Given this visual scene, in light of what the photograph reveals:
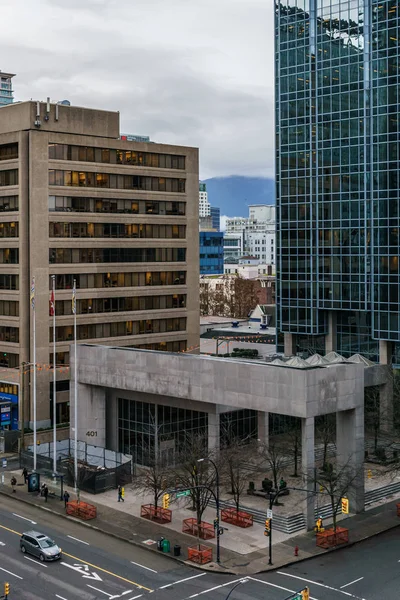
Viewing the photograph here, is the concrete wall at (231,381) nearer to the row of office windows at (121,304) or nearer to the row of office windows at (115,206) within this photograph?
the row of office windows at (121,304)

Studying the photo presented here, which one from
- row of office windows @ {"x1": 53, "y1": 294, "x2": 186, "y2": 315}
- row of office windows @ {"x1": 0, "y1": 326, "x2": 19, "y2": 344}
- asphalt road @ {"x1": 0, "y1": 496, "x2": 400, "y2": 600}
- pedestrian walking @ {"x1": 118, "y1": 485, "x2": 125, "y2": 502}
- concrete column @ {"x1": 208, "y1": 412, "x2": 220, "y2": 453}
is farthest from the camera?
row of office windows @ {"x1": 53, "y1": 294, "x2": 186, "y2": 315}

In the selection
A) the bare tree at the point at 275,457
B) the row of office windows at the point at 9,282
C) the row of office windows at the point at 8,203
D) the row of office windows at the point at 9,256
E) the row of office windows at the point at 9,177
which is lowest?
the bare tree at the point at 275,457

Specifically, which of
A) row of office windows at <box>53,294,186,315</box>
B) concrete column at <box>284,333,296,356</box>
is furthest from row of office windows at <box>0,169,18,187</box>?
concrete column at <box>284,333,296,356</box>

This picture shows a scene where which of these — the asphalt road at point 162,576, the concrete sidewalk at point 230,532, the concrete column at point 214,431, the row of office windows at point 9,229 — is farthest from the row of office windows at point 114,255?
the asphalt road at point 162,576

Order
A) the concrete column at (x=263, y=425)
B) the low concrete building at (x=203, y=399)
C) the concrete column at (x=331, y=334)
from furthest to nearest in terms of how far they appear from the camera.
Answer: the concrete column at (x=331, y=334)
the concrete column at (x=263, y=425)
the low concrete building at (x=203, y=399)

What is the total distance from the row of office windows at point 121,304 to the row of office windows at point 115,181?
12.9 meters

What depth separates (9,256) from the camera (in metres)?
88.3

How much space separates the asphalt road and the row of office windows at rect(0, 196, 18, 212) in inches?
1700

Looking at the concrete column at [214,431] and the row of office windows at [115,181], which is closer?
the concrete column at [214,431]

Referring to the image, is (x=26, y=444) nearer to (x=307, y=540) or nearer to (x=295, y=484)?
A: (x=295, y=484)

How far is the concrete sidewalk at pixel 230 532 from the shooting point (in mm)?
49469

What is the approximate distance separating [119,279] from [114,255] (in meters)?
2.86

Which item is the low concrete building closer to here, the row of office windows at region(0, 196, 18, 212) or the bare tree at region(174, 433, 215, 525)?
the bare tree at region(174, 433, 215, 525)

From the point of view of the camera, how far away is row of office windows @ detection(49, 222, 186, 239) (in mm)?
88875
